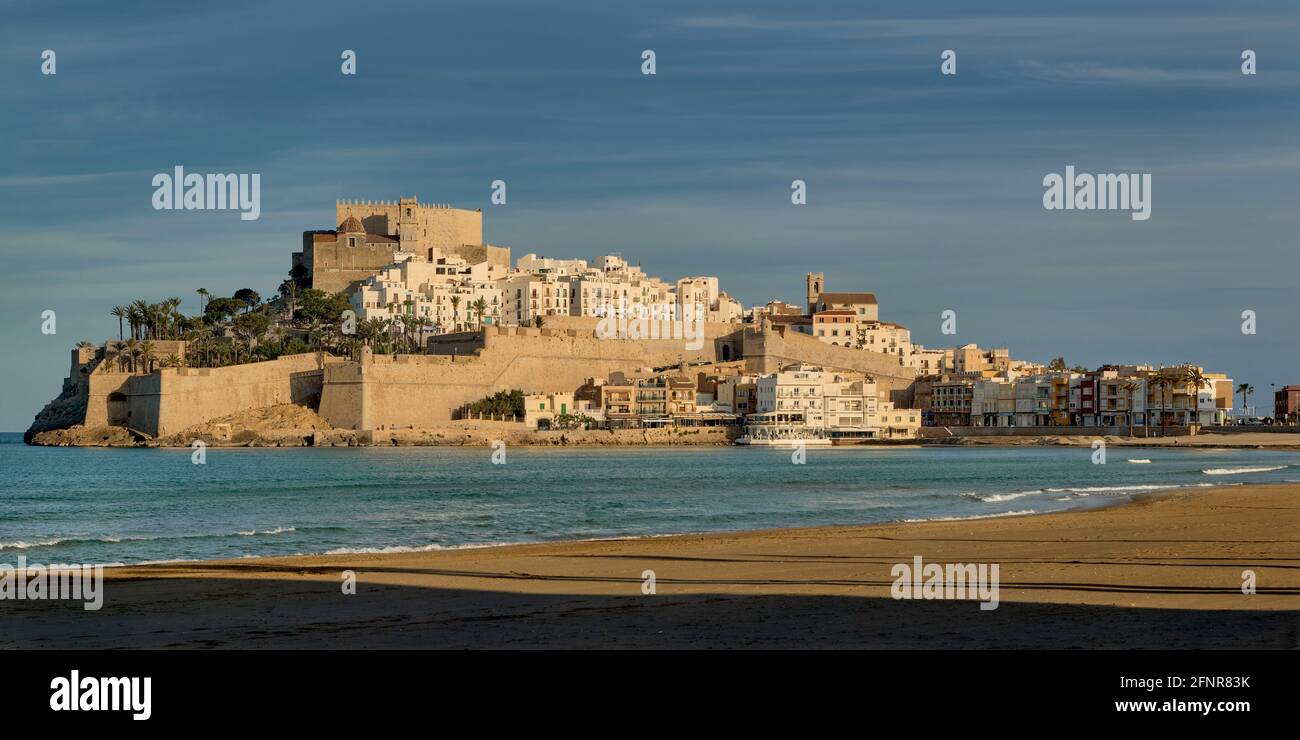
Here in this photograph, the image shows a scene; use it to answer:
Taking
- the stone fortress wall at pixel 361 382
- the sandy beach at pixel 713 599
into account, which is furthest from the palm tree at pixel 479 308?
the sandy beach at pixel 713 599

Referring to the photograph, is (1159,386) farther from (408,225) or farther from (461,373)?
(408,225)

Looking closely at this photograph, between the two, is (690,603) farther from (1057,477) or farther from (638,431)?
(638,431)

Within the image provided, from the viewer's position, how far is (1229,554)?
42.5 ft

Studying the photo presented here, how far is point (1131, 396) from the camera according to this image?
79688mm

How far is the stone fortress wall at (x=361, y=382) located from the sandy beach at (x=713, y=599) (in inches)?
2150

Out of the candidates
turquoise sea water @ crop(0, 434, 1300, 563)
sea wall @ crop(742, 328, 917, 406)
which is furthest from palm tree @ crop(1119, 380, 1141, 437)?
turquoise sea water @ crop(0, 434, 1300, 563)

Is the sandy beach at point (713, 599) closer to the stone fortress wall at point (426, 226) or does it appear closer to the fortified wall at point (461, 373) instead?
the fortified wall at point (461, 373)

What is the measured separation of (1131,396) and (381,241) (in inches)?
1844

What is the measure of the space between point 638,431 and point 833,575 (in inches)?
2459

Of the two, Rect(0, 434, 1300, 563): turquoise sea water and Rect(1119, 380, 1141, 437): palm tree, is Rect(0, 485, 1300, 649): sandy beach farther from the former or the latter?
Rect(1119, 380, 1141, 437): palm tree

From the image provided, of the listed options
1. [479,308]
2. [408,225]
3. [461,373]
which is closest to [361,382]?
[461,373]

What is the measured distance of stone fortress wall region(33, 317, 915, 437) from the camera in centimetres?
6850
